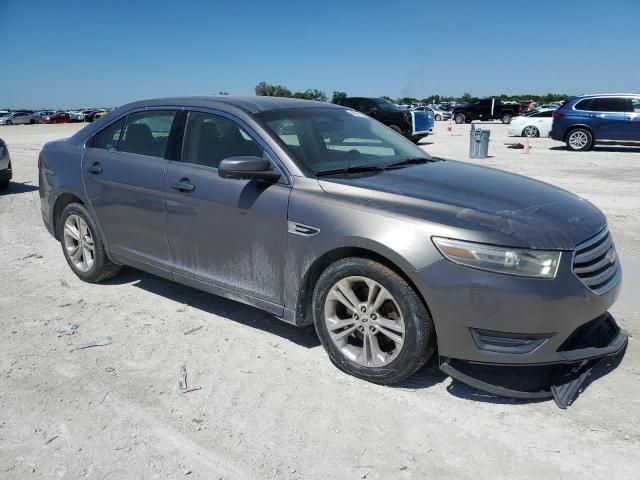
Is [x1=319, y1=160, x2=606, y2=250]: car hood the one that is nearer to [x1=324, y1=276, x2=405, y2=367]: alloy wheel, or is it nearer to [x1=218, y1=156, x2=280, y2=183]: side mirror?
[x1=218, y1=156, x2=280, y2=183]: side mirror

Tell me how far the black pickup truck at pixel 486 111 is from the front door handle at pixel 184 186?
40121 mm

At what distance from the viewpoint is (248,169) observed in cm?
349

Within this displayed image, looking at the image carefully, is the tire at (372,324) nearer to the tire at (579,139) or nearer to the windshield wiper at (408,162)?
the windshield wiper at (408,162)

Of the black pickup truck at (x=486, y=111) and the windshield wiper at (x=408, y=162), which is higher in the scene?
the black pickup truck at (x=486, y=111)

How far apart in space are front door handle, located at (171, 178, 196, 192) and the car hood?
1.04 m

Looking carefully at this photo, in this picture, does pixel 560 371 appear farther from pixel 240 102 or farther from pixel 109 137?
pixel 109 137

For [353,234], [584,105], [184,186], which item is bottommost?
[353,234]

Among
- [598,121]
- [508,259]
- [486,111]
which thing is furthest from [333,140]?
[486,111]

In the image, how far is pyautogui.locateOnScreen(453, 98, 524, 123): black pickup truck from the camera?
4103 centimetres

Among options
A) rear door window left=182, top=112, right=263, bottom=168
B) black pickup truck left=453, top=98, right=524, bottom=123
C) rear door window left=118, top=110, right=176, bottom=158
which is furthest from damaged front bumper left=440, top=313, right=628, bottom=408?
black pickup truck left=453, top=98, right=524, bottom=123

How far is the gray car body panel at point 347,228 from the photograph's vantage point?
2.87 meters

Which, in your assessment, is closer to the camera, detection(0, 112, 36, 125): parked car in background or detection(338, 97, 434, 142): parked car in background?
detection(338, 97, 434, 142): parked car in background

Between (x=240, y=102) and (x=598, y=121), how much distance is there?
1572 centimetres

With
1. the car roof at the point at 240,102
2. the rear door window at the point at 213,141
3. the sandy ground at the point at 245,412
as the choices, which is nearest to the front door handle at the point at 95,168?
the car roof at the point at 240,102
